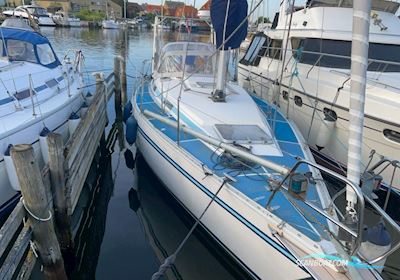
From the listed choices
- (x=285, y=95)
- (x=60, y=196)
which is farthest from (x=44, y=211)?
(x=285, y=95)

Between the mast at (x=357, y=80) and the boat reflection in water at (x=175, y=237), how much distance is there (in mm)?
2659

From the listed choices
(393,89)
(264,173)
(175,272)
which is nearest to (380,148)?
(393,89)

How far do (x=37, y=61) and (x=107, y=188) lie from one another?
3326 mm

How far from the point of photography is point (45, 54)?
823 cm

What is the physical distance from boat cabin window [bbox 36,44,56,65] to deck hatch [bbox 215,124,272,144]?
4.89 m

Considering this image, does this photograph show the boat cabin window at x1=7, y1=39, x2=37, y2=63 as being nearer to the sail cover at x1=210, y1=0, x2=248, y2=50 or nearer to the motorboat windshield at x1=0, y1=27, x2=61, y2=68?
the motorboat windshield at x1=0, y1=27, x2=61, y2=68

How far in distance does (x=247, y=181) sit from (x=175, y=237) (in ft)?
6.38

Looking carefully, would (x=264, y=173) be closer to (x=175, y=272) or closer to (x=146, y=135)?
(x=175, y=272)

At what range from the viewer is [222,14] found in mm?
5938

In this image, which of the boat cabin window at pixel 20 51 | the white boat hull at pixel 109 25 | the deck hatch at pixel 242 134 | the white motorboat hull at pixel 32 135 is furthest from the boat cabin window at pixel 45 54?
the white boat hull at pixel 109 25

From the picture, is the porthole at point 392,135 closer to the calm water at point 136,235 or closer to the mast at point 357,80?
the calm water at point 136,235

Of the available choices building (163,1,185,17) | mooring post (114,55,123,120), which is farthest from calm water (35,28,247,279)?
mooring post (114,55,123,120)

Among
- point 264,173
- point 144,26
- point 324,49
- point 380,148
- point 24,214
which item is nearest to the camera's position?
point 24,214

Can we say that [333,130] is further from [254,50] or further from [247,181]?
[254,50]
